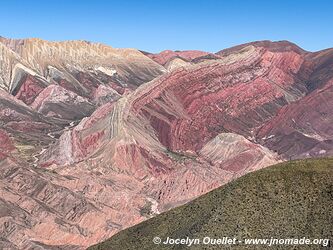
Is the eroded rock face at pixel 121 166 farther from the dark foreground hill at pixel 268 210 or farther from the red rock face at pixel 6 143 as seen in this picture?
the dark foreground hill at pixel 268 210

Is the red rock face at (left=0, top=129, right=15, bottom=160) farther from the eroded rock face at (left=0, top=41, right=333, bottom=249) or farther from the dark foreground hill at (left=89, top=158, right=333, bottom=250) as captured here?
the dark foreground hill at (left=89, top=158, right=333, bottom=250)

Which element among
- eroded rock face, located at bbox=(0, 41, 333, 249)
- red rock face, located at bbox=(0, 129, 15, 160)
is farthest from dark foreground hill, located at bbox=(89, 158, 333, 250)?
red rock face, located at bbox=(0, 129, 15, 160)

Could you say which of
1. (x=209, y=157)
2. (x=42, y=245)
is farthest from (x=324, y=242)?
(x=209, y=157)

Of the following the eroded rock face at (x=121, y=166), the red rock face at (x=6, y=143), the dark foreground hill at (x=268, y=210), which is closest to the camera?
the dark foreground hill at (x=268, y=210)

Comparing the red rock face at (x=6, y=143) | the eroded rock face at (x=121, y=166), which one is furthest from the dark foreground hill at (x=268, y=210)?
the red rock face at (x=6, y=143)

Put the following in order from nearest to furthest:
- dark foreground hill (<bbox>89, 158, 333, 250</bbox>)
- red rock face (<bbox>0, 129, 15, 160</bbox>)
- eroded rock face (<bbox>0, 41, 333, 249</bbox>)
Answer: dark foreground hill (<bbox>89, 158, 333, 250</bbox>) < eroded rock face (<bbox>0, 41, 333, 249</bbox>) < red rock face (<bbox>0, 129, 15, 160</bbox>)

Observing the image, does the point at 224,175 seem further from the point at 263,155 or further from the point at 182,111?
the point at 182,111

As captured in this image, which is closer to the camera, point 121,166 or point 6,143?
point 121,166

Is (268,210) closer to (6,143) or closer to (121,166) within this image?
(121,166)

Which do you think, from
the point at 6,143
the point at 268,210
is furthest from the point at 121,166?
the point at 268,210
